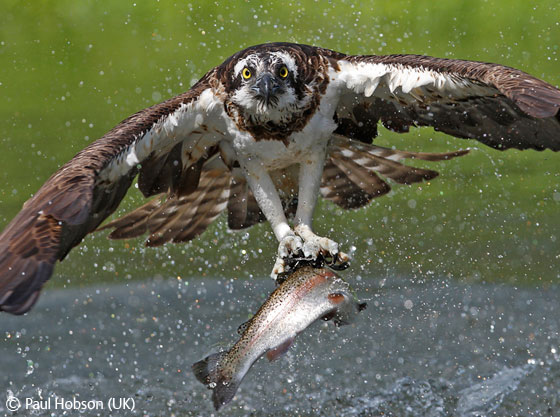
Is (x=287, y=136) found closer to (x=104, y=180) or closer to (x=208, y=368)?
(x=104, y=180)

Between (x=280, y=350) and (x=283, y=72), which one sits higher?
(x=283, y=72)

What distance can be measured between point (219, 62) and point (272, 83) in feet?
20.4

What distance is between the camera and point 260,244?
1009 cm

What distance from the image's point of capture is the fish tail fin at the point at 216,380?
4598 millimetres

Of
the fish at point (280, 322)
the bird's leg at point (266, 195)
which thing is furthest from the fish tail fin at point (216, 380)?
the bird's leg at point (266, 195)

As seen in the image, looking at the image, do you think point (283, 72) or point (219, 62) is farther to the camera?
point (219, 62)

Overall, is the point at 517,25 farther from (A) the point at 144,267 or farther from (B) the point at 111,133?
(B) the point at 111,133

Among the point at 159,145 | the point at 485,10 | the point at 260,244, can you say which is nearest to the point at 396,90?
the point at 159,145

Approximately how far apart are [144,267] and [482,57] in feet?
16.5

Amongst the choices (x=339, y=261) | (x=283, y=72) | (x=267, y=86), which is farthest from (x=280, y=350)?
(x=283, y=72)

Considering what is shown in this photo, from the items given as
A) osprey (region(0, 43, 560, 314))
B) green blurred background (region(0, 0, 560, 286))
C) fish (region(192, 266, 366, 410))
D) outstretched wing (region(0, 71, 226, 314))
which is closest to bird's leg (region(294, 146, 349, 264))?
osprey (region(0, 43, 560, 314))

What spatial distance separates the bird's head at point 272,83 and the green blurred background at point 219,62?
3.54 meters

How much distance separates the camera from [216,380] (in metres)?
4.74

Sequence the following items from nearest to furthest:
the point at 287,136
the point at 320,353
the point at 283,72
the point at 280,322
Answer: the point at 280,322, the point at 283,72, the point at 287,136, the point at 320,353
